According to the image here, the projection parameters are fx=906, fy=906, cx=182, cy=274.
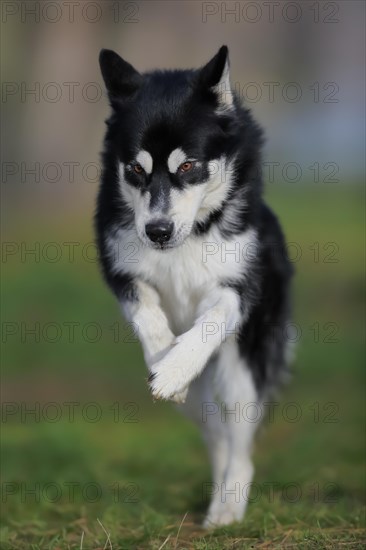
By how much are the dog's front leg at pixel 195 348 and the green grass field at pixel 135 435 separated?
0.76 metres

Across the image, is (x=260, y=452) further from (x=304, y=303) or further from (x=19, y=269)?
(x=19, y=269)

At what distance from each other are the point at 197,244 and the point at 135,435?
367 cm

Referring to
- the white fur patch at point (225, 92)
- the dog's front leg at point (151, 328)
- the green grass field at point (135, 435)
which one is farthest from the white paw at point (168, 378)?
the white fur patch at point (225, 92)

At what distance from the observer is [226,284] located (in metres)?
5.04

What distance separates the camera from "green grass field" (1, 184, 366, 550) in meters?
4.77

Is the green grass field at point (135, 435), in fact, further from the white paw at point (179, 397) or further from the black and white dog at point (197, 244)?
the white paw at point (179, 397)

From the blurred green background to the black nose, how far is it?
4.12ft

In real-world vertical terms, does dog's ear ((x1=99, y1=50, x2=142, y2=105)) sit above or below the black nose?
above

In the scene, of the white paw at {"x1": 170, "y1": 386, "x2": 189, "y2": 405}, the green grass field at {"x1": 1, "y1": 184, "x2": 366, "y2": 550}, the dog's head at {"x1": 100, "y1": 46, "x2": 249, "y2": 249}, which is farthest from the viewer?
the green grass field at {"x1": 1, "y1": 184, "x2": 366, "y2": 550}

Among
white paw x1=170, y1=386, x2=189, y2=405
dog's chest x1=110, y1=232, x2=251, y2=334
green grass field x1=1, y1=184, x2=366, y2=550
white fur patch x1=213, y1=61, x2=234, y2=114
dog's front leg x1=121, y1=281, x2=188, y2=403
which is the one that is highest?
white fur patch x1=213, y1=61, x2=234, y2=114

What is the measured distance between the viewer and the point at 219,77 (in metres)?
4.82

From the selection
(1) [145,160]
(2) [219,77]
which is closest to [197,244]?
(1) [145,160]

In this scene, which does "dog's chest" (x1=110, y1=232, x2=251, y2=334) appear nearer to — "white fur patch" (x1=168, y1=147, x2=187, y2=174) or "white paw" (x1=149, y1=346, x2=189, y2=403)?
"white fur patch" (x1=168, y1=147, x2=187, y2=174)

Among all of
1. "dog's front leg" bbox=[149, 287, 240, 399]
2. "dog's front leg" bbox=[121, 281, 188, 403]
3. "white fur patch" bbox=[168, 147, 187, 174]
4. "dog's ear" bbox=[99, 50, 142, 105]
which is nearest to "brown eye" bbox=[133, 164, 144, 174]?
"white fur patch" bbox=[168, 147, 187, 174]
